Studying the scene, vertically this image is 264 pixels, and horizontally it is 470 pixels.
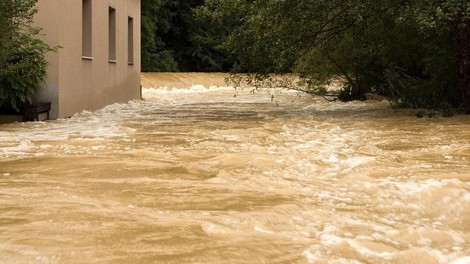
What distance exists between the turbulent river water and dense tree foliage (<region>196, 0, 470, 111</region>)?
3196 mm

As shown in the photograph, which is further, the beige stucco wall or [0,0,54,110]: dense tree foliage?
the beige stucco wall

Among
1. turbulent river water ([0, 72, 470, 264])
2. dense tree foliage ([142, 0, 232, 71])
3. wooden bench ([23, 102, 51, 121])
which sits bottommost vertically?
turbulent river water ([0, 72, 470, 264])

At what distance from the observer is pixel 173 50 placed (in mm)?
49375

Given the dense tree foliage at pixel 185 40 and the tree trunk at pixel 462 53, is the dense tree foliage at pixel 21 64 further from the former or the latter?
the dense tree foliage at pixel 185 40

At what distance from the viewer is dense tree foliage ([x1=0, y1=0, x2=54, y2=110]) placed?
11211mm

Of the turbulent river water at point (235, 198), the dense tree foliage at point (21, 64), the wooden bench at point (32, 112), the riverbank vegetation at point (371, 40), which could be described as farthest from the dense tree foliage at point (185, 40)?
the turbulent river water at point (235, 198)

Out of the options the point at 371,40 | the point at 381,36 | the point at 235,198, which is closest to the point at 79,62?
the point at 381,36

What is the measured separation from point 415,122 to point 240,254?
910 centimetres

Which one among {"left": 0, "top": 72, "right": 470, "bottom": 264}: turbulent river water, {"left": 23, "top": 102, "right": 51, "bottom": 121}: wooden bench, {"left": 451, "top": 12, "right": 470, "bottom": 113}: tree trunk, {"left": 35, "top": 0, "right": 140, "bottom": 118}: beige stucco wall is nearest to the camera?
{"left": 0, "top": 72, "right": 470, "bottom": 264}: turbulent river water

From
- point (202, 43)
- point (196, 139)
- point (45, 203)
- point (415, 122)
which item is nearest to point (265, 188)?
point (45, 203)

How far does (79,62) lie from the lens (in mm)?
14484

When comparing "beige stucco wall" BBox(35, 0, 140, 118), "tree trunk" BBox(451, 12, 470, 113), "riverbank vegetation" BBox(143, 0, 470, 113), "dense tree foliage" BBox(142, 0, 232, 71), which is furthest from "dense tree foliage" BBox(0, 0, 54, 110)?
"dense tree foliage" BBox(142, 0, 232, 71)

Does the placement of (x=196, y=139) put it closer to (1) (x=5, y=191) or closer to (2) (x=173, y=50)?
(1) (x=5, y=191)

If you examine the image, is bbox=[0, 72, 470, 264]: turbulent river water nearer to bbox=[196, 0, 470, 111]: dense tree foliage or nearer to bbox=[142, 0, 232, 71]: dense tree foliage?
bbox=[196, 0, 470, 111]: dense tree foliage
